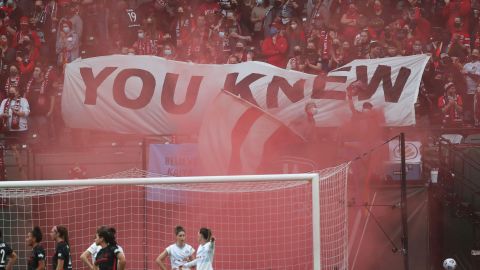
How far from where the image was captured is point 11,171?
14.5 metres

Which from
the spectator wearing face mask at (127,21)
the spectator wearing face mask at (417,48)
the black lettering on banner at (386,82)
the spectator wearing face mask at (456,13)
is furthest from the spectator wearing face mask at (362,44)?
the spectator wearing face mask at (127,21)

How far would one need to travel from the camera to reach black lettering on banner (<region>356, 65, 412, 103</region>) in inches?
559

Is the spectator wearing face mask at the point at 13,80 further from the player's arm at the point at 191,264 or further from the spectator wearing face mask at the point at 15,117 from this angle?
the player's arm at the point at 191,264

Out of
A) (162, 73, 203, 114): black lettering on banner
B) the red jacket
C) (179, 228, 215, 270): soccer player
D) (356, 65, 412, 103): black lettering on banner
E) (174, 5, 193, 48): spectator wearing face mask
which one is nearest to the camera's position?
(179, 228, 215, 270): soccer player

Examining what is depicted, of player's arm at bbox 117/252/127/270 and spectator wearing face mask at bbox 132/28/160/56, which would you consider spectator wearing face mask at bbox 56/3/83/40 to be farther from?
player's arm at bbox 117/252/127/270

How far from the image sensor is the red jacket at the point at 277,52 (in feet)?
52.4

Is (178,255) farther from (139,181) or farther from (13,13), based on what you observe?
(13,13)

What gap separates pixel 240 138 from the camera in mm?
13719

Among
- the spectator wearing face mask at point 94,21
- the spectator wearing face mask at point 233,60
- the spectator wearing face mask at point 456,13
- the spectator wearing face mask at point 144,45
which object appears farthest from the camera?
the spectator wearing face mask at point 94,21

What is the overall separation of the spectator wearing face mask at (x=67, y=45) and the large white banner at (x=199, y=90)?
1.89 metres

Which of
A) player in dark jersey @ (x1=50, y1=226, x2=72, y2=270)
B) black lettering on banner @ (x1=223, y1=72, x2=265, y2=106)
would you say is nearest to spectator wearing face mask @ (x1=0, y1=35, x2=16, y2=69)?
black lettering on banner @ (x1=223, y1=72, x2=265, y2=106)

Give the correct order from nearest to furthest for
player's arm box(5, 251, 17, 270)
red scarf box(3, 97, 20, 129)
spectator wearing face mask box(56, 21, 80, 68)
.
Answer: player's arm box(5, 251, 17, 270) → red scarf box(3, 97, 20, 129) → spectator wearing face mask box(56, 21, 80, 68)

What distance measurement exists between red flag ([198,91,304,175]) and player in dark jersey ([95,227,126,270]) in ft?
11.1

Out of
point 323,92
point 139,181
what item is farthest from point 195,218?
point 139,181
